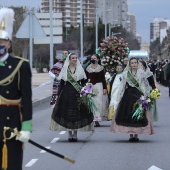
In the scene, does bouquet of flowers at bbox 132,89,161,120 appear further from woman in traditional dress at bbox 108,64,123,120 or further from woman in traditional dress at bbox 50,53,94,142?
woman in traditional dress at bbox 108,64,123,120

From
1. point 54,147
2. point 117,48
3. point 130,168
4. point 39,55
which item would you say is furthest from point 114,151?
point 39,55

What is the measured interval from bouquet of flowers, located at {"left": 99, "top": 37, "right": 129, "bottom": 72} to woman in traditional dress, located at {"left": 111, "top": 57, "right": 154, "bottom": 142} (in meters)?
10.3

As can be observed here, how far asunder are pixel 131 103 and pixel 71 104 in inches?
46.3

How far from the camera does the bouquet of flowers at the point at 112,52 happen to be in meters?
25.5

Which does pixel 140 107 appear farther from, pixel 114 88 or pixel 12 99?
pixel 12 99

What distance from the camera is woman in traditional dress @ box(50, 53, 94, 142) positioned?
1463 cm

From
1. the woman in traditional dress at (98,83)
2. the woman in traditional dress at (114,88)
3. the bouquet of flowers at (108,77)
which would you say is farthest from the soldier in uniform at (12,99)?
the bouquet of flowers at (108,77)


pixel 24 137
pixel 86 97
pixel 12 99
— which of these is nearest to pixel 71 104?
pixel 86 97

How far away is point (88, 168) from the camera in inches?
437

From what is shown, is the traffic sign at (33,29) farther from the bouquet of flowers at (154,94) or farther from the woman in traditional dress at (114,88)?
the bouquet of flowers at (154,94)

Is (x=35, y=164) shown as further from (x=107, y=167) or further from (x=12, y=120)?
(x=12, y=120)

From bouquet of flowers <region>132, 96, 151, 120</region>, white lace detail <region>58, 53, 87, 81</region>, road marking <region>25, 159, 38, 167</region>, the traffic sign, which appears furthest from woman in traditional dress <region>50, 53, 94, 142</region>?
the traffic sign

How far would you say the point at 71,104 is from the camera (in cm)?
1472

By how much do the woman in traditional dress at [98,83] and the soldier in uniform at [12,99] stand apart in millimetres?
10176
